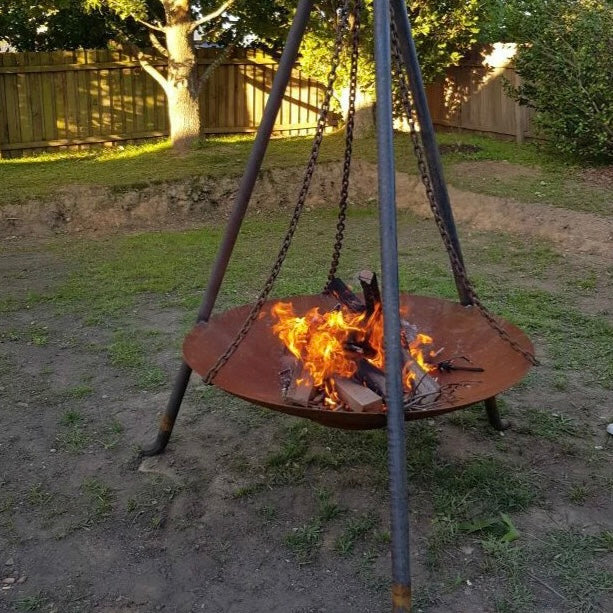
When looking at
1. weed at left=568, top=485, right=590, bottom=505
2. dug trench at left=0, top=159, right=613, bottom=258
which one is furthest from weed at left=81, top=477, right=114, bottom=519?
dug trench at left=0, top=159, right=613, bottom=258

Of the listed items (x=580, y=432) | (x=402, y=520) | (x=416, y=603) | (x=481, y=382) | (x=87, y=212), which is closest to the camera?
(x=402, y=520)

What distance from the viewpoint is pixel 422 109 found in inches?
135

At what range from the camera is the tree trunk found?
10703mm

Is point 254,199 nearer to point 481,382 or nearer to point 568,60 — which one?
point 568,60

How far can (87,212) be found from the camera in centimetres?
911

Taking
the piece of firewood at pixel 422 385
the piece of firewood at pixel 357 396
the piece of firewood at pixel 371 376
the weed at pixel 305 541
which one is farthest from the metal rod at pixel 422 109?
the weed at pixel 305 541

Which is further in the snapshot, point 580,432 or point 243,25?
point 243,25

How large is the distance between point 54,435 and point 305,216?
20.2 ft

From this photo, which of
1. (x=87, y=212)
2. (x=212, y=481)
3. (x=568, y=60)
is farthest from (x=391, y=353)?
(x=568, y=60)

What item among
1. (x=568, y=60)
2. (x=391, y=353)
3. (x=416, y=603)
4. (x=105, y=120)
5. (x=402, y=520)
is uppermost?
(x=568, y=60)

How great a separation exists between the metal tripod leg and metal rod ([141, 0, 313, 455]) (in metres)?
1.51

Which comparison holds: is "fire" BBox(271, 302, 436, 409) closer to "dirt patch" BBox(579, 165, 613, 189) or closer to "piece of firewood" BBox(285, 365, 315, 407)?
"piece of firewood" BBox(285, 365, 315, 407)

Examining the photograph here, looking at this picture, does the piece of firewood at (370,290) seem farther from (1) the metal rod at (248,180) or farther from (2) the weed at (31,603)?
(2) the weed at (31,603)

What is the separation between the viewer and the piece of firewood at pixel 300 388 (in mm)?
3115
